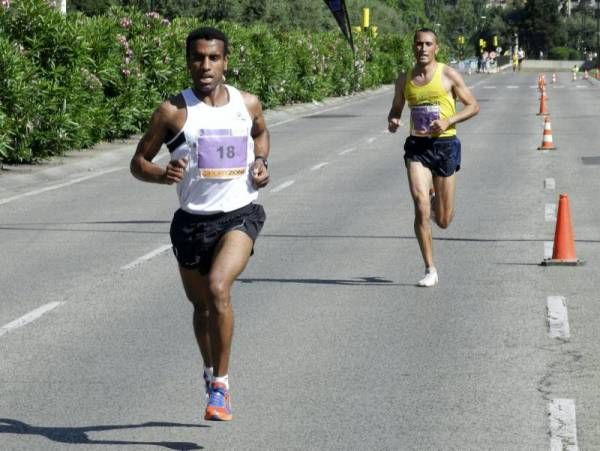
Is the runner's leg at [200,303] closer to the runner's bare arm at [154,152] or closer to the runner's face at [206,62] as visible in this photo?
the runner's bare arm at [154,152]

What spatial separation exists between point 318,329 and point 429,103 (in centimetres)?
263

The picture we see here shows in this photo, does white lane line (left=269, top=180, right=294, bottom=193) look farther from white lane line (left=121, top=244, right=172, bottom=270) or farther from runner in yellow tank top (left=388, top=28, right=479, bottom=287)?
runner in yellow tank top (left=388, top=28, right=479, bottom=287)

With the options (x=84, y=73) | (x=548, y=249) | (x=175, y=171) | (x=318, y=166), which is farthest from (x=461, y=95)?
(x=84, y=73)

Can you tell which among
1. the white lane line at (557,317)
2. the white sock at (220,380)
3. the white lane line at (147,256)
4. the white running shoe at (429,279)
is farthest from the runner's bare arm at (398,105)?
the white sock at (220,380)

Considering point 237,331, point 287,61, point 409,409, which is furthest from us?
point 287,61

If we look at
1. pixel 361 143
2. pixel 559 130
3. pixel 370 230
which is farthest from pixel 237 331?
pixel 559 130

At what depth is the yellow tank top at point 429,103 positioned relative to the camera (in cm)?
1140

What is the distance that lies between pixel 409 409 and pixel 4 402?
2000mm

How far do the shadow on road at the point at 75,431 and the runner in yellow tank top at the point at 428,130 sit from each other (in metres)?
4.83

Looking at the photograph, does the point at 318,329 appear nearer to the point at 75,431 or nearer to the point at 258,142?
the point at 258,142

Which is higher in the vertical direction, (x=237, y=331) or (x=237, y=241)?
(x=237, y=241)

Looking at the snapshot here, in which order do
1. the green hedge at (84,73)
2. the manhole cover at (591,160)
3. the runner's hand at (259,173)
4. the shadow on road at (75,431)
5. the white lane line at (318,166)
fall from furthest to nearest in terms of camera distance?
the manhole cover at (591,160), the white lane line at (318,166), the green hedge at (84,73), the runner's hand at (259,173), the shadow on road at (75,431)

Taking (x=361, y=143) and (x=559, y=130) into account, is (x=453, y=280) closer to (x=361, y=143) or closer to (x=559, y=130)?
(x=361, y=143)

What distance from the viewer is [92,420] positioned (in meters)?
6.97
